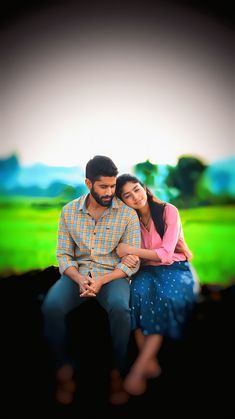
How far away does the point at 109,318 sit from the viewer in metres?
2.39

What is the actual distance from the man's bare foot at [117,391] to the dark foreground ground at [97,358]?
4cm

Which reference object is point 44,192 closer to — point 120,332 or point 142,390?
point 120,332

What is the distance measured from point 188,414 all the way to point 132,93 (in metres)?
1.99

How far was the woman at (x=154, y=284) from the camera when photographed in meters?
2.50

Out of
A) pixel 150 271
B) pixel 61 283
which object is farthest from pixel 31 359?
pixel 150 271

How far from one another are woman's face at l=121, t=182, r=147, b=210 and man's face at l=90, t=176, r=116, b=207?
0.09 m

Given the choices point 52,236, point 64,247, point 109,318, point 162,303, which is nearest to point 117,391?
point 109,318

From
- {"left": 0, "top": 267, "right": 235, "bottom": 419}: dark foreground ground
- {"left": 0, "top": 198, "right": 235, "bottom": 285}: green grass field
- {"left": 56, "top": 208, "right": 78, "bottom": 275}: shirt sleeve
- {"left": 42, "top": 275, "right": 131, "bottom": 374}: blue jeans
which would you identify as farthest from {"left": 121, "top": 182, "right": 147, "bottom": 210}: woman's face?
{"left": 0, "top": 267, "right": 235, "bottom": 419}: dark foreground ground

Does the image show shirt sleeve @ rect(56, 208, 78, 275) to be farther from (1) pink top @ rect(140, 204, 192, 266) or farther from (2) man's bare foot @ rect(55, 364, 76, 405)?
(2) man's bare foot @ rect(55, 364, 76, 405)

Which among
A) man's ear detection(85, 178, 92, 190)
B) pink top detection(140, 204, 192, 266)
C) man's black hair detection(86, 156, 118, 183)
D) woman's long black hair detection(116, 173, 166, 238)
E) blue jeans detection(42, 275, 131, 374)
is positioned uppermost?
man's black hair detection(86, 156, 118, 183)

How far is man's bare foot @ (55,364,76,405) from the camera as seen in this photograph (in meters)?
2.40

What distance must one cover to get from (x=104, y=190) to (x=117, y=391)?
1227 millimetres

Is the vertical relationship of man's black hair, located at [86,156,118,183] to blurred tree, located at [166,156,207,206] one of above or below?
above

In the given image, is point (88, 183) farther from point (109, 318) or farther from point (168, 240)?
point (109, 318)
